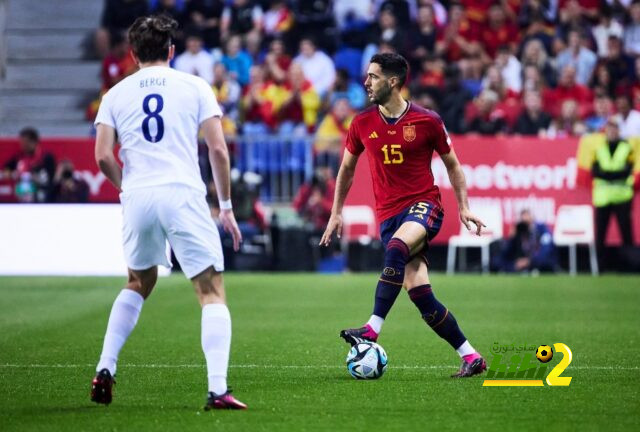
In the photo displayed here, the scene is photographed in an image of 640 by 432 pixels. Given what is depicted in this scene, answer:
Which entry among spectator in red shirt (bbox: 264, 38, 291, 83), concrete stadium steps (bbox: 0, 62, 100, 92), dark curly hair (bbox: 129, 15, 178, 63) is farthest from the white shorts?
concrete stadium steps (bbox: 0, 62, 100, 92)

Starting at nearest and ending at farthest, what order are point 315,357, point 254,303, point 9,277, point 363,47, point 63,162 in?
point 315,357 < point 254,303 < point 9,277 < point 63,162 < point 363,47

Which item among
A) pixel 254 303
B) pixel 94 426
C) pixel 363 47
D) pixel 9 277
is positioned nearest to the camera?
pixel 94 426

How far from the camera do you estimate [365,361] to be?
8.85 metres

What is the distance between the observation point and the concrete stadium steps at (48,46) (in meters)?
27.7

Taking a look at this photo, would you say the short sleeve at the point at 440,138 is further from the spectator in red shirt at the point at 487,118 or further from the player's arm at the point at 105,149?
the spectator in red shirt at the point at 487,118

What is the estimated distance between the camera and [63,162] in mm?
21781

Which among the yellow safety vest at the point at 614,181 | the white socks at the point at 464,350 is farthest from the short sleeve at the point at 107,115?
the yellow safety vest at the point at 614,181

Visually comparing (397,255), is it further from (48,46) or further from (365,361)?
(48,46)

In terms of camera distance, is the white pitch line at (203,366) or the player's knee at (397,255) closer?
the player's knee at (397,255)

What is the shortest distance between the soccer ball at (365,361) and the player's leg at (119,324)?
6.15ft

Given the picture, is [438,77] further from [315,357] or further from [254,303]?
[315,357]

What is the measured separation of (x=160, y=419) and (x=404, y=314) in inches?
307

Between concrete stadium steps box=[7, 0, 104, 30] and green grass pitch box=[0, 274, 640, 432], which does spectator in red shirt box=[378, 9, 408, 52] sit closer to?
concrete stadium steps box=[7, 0, 104, 30]

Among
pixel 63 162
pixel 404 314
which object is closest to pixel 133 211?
pixel 404 314
